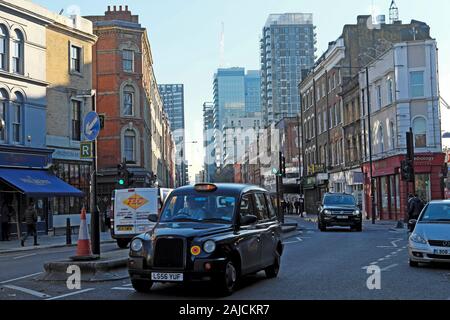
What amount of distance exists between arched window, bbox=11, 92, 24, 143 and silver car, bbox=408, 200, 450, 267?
23.7 metres

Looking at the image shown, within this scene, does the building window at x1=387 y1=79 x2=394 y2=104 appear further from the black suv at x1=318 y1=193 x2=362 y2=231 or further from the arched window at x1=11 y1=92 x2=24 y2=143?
the arched window at x1=11 y1=92 x2=24 y2=143

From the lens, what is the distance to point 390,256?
16.7 meters

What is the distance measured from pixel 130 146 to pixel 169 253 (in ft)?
143

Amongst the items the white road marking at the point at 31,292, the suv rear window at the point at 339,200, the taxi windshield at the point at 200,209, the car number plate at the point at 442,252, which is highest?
the taxi windshield at the point at 200,209

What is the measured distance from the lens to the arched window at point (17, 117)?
1266 inches

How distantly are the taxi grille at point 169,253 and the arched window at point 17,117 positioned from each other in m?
24.5

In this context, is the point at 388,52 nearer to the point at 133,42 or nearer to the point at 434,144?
the point at 434,144

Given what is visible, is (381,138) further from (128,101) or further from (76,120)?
(76,120)

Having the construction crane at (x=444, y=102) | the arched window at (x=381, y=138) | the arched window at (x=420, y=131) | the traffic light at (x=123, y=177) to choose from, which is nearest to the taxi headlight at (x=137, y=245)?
the traffic light at (x=123, y=177)

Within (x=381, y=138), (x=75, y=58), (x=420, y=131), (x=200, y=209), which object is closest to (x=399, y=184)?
(x=420, y=131)

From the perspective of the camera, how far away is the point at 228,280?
977 centimetres

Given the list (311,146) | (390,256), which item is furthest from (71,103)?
(311,146)

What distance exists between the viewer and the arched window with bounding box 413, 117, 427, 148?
42.3m

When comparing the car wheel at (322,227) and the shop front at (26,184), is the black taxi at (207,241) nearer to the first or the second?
the car wheel at (322,227)
